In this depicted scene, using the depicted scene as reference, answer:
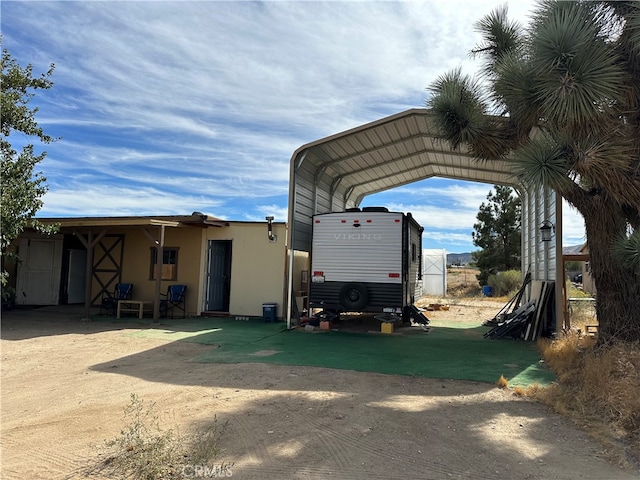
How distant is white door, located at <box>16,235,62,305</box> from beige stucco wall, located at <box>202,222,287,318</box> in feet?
→ 21.2

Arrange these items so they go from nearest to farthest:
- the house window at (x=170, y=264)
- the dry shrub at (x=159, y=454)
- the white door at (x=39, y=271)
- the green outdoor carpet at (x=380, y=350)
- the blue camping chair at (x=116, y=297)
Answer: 1. the dry shrub at (x=159, y=454)
2. the green outdoor carpet at (x=380, y=350)
3. the blue camping chair at (x=116, y=297)
4. the house window at (x=170, y=264)
5. the white door at (x=39, y=271)

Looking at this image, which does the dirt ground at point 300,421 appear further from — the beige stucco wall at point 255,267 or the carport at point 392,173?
the beige stucco wall at point 255,267

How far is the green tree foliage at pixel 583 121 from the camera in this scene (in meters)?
5.20

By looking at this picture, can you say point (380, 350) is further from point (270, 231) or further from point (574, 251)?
point (574, 251)

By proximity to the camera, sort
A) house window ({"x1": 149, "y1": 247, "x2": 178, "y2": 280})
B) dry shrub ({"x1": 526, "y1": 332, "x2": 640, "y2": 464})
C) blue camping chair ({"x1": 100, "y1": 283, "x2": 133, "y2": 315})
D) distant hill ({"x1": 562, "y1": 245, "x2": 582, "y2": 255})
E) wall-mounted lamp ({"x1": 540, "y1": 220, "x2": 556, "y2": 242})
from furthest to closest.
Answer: house window ({"x1": 149, "y1": 247, "x2": 178, "y2": 280}) < blue camping chair ({"x1": 100, "y1": 283, "x2": 133, "y2": 315}) < distant hill ({"x1": 562, "y1": 245, "x2": 582, "y2": 255}) < wall-mounted lamp ({"x1": 540, "y1": 220, "x2": 556, "y2": 242}) < dry shrub ({"x1": 526, "y1": 332, "x2": 640, "y2": 464})

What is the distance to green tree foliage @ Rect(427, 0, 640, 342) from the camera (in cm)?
520

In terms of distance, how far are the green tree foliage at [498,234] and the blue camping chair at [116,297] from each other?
19.1 meters

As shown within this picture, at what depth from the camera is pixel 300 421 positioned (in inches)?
169

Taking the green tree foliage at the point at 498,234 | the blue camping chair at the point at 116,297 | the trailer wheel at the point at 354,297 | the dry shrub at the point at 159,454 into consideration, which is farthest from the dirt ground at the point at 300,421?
the green tree foliage at the point at 498,234

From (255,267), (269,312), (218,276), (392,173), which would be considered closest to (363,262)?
(269,312)

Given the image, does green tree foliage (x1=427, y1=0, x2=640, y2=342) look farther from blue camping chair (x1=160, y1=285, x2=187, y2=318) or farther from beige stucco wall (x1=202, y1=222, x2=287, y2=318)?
blue camping chair (x1=160, y1=285, x2=187, y2=318)

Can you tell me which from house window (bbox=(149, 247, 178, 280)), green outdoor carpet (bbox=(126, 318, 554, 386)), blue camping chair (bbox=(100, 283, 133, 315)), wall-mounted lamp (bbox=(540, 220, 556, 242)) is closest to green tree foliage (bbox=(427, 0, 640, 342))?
green outdoor carpet (bbox=(126, 318, 554, 386))

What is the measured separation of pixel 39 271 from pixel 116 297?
3.55 meters

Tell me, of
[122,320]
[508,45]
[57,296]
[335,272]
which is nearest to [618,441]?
[508,45]
